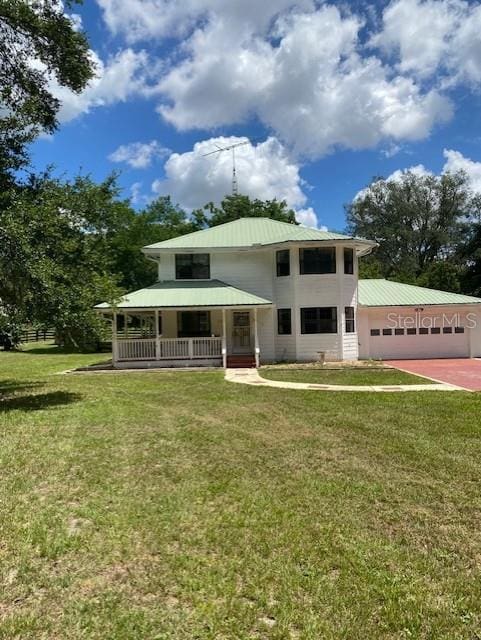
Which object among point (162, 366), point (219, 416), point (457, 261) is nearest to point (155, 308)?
point (162, 366)

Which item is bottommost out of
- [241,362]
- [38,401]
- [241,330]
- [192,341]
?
[38,401]

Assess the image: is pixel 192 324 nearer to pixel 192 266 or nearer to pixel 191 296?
pixel 191 296

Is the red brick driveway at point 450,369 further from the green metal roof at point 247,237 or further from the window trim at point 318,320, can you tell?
the green metal roof at point 247,237

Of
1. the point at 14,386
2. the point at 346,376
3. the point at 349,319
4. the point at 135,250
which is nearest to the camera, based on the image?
the point at 14,386

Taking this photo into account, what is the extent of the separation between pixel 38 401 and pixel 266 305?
425 inches

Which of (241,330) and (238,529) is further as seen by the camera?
(241,330)

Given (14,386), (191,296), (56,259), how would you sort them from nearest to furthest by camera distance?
(56,259) < (14,386) < (191,296)

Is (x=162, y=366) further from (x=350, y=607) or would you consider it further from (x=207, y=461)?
(x=350, y=607)

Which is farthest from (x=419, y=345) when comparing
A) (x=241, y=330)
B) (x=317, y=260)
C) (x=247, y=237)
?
(x=247, y=237)

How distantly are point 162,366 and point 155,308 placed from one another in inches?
95.7

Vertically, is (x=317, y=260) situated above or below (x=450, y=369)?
above

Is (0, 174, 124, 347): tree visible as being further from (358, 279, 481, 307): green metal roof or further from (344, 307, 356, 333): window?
(358, 279, 481, 307): green metal roof

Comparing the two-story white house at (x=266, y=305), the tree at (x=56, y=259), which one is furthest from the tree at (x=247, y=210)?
the tree at (x=56, y=259)

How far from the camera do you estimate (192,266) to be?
22672 mm
